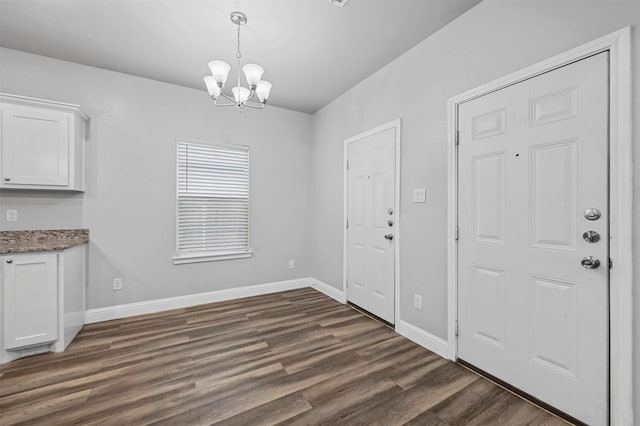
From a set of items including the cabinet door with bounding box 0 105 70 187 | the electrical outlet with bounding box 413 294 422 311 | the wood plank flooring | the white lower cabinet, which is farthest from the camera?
the electrical outlet with bounding box 413 294 422 311

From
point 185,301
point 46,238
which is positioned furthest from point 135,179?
point 185,301

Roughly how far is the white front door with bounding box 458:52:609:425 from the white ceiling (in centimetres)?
99

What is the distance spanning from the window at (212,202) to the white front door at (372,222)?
4.97ft

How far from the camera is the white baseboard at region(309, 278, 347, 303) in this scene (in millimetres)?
3572

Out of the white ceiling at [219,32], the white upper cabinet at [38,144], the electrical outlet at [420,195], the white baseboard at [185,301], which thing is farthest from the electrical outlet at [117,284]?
the electrical outlet at [420,195]

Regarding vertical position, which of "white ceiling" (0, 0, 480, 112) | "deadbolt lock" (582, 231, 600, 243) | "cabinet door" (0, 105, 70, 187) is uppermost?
"white ceiling" (0, 0, 480, 112)

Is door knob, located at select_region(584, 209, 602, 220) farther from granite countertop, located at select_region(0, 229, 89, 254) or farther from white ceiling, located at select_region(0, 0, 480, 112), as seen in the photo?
granite countertop, located at select_region(0, 229, 89, 254)

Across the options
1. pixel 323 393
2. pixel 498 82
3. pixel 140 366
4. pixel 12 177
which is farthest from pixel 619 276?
pixel 12 177

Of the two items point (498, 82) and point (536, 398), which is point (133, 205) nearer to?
point (498, 82)

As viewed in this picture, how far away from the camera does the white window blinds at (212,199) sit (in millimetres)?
3422

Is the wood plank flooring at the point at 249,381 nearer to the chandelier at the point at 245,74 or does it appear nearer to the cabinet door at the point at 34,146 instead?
the cabinet door at the point at 34,146

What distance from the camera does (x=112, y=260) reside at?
3.02m

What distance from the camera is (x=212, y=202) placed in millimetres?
3607

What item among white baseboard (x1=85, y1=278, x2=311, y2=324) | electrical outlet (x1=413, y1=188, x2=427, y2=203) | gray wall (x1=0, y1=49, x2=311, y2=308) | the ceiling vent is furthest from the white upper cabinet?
electrical outlet (x1=413, y1=188, x2=427, y2=203)
